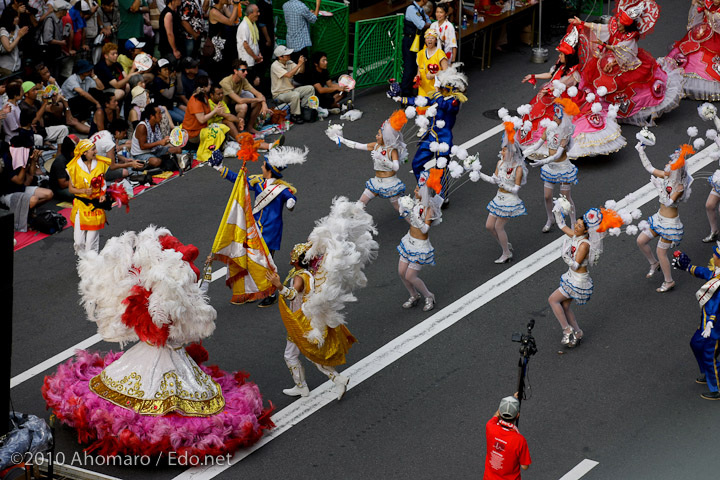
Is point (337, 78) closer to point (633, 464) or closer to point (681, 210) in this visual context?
point (681, 210)

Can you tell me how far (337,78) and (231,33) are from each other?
1966 millimetres

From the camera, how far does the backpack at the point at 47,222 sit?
13773 mm

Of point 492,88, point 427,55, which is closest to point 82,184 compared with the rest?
point 427,55

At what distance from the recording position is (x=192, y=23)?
17.2 metres

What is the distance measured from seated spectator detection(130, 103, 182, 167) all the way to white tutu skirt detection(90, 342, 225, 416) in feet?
19.6

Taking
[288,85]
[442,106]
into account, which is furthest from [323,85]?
[442,106]

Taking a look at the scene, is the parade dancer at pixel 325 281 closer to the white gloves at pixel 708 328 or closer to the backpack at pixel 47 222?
the white gloves at pixel 708 328

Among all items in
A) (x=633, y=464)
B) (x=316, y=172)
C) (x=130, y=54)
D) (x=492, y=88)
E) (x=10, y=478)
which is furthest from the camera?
(x=492, y=88)

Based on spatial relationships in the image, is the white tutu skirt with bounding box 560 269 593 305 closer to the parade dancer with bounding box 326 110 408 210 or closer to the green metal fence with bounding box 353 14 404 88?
the parade dancer with bounding box 326 110 408 210

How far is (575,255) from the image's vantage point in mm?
11070

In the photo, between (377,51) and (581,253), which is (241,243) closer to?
(581,253)

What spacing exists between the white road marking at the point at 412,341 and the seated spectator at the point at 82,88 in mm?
6609

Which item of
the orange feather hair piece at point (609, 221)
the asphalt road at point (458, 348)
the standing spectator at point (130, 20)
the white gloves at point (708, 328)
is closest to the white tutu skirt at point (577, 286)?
the orange feather hair piece at point (609, 221)

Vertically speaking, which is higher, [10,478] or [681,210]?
[10,478]
